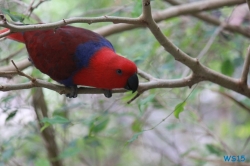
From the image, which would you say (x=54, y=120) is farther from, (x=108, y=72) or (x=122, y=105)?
(x=122, y=105)

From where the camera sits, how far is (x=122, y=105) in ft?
6.86

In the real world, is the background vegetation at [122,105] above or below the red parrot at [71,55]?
below

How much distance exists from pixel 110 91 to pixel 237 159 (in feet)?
2.12

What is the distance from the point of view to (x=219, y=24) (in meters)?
2.20

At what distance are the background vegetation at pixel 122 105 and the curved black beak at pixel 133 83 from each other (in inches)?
9.2

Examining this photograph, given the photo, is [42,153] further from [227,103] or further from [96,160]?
[227,103]

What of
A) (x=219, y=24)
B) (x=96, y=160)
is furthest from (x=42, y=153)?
(x=219, y=24)

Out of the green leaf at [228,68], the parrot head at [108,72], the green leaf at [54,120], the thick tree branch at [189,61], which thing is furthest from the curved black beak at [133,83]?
the green leaf at [228,68]

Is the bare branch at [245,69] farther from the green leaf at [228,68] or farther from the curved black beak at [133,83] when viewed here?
the green leaf at [228,68]

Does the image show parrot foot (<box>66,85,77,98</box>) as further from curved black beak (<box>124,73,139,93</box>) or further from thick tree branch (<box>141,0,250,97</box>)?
thick tree branch (<box>141,0,250,97</box>)

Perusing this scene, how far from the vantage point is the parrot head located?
51.1 inches

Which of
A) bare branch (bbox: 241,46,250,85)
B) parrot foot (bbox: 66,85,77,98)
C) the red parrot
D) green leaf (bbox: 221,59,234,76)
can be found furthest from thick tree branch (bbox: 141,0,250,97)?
green leaf (bbox: 221,59,234,76)

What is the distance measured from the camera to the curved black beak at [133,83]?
1268 mm

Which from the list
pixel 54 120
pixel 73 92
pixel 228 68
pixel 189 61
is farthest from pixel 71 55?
pixel 228 68
